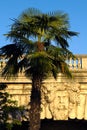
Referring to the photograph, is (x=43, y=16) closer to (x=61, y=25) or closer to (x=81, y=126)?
(x=61, y=25)

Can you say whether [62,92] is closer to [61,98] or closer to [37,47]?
[61,98]

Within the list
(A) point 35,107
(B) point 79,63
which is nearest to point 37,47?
(A) point 35,107

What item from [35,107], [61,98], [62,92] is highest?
[62,92]

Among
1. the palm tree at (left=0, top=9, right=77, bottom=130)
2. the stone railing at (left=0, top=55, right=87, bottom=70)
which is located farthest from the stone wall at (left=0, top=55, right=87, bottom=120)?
the palm tree at (left=0, top=9, right=77, bottom=130)

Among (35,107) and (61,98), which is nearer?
(35,107)

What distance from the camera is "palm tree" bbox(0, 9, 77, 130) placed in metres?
20.3

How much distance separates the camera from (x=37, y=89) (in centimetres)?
2027

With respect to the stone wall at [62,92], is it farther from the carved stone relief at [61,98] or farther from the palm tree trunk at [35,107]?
the palm tree trunk at [35,107]

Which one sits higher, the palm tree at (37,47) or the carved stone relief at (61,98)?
the palm tree at (37,47)

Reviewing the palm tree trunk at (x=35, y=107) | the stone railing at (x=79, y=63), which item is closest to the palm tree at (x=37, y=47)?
the palm tree trunk at (x=35, y=107)

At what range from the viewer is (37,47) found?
20.5 metres

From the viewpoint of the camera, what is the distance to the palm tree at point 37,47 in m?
20.3

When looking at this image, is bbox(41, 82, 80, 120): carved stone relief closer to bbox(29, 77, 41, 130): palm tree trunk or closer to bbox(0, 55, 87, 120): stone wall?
bbox(0, 55, 87, 120): stone wall

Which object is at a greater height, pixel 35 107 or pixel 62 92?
pixel 62 92
